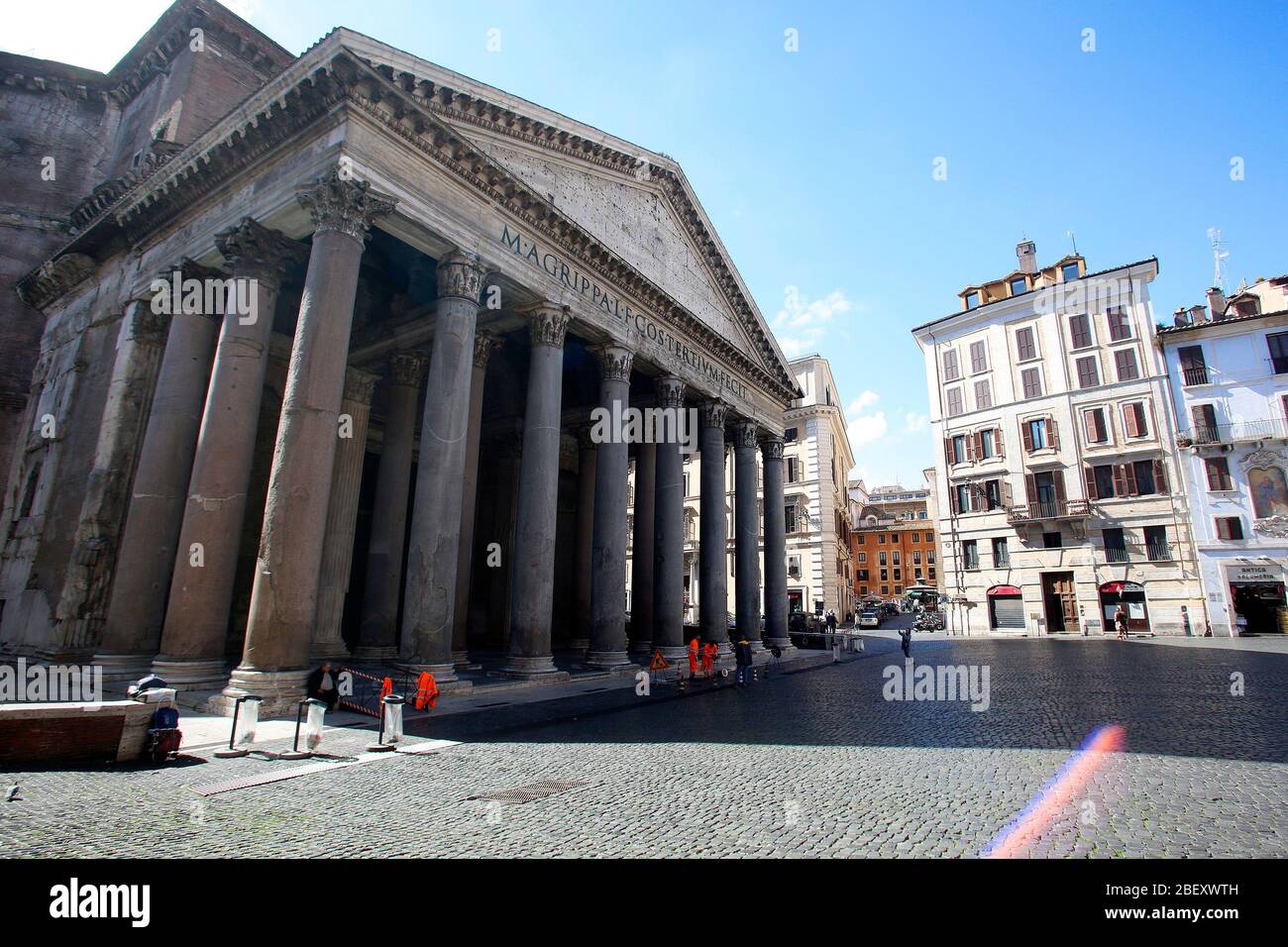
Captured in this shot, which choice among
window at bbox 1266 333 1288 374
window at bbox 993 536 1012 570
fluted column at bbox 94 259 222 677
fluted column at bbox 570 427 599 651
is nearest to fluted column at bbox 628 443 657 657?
fluted column at bbox 570 427 599 651

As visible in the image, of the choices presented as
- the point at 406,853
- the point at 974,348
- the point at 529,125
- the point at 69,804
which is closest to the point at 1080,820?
the point at 406,853

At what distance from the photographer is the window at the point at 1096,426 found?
2950 cm

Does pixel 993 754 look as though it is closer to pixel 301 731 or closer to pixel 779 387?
pixel 301 731

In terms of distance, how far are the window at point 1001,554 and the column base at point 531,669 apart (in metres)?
27.1

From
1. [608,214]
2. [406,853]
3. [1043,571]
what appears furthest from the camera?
[1043,571]

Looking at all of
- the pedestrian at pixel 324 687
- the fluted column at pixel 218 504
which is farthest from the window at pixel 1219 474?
the fluted column at pixel 218 504

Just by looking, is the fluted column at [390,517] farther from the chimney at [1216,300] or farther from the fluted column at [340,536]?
the chimney at [1216,300]

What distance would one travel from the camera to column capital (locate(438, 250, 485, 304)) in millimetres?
11852

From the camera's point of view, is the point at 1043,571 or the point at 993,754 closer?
the point at 993,754

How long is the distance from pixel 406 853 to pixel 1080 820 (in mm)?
4894

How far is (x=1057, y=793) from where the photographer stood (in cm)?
537

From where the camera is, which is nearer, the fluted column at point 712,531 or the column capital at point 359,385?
the column capital at point 359,385

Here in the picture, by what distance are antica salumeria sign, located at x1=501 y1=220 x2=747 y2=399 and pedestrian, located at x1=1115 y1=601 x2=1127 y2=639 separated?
20.6 metres
